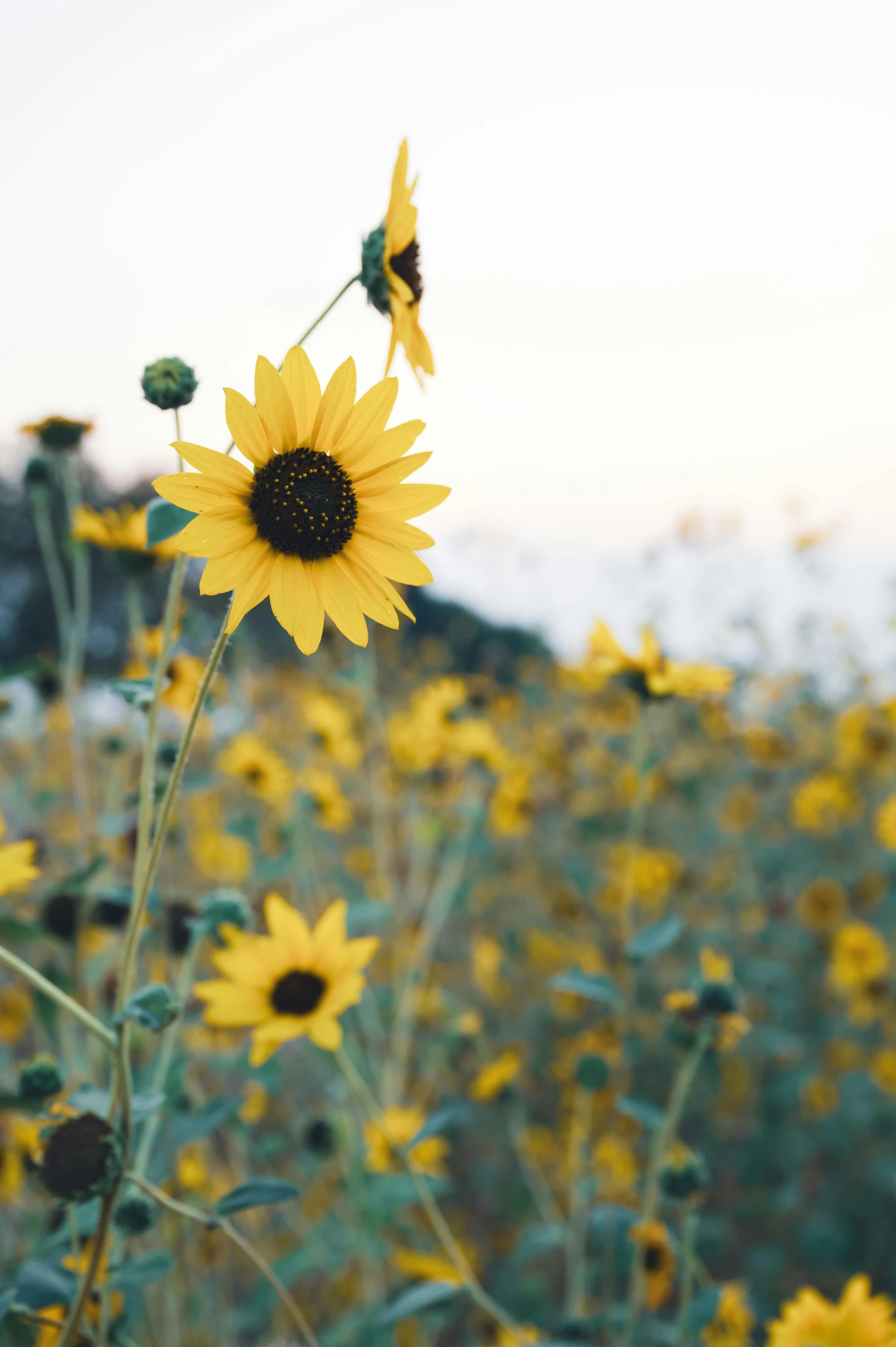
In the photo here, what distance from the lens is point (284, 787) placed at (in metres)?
2.38

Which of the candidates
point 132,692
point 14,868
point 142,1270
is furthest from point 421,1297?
point 132,692

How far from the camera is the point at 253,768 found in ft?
7.47

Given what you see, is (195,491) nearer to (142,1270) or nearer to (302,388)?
(302,388)

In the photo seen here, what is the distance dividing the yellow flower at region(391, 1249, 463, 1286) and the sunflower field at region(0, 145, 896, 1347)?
0.01 meters

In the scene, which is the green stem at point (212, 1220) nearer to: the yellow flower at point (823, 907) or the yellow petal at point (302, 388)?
the yellow petal at point (302, 388)

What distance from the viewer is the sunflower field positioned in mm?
762

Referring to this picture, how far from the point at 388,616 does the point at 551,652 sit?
797 cm

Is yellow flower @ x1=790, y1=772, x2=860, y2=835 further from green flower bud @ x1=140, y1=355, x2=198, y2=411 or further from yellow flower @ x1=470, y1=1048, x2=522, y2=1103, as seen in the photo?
green flower bud @ x1=140, y1=355, x2=198, y2=411

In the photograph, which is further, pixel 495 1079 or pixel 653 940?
pixel 495 1079

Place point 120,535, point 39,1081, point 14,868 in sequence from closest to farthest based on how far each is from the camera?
point 14,868 → point 39,1081 → point 120,535

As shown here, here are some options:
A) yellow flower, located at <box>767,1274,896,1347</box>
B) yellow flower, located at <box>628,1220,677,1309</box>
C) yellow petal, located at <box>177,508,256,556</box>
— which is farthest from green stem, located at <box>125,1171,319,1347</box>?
yellow flower, located at <box>628,1220,677,1309</box>

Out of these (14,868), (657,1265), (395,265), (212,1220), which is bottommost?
(657,1265)

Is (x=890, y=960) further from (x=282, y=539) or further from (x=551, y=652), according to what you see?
(x=551, y=652)

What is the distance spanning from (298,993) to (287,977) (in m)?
0.03
